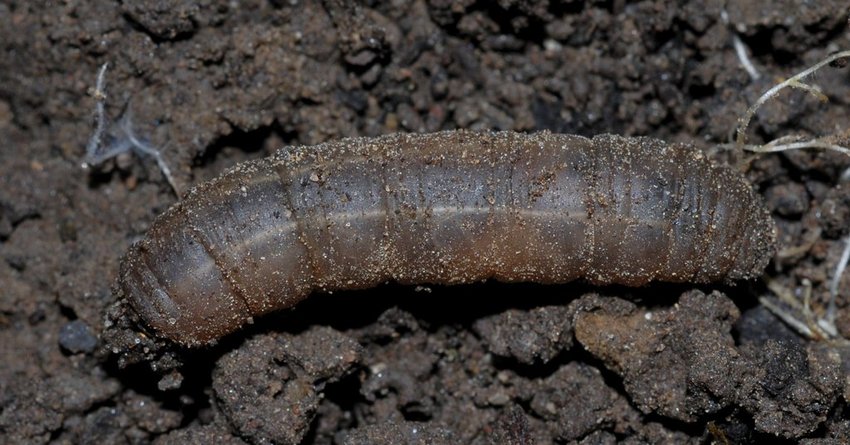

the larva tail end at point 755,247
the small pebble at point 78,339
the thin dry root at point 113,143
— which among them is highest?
the thin dry root at point 113,143

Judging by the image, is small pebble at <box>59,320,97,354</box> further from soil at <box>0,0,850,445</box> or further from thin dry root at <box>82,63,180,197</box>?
thin dry root at <box>82,63,180,197</box>

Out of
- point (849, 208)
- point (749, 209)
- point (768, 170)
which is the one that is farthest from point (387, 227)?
point (849, 208)

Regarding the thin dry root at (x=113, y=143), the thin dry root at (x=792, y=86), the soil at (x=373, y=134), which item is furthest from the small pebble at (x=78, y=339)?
the thin dry root at (x=792, y=86)

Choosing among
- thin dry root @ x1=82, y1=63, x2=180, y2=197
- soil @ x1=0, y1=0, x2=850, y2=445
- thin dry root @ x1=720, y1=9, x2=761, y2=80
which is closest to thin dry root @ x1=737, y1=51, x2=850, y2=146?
soil @ x1=0, y1=0, x2=850, y2=445

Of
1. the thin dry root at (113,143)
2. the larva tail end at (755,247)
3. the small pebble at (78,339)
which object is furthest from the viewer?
the thin dry root at (113,143)

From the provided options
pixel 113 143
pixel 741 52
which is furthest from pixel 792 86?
pixel 113 143

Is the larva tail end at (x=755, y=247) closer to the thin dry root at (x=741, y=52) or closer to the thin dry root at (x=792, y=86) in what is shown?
the thin dry root at (x=792, y=86)

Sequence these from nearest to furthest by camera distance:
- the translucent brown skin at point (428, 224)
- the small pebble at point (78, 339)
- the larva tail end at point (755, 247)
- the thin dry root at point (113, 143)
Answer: the translucent brown skin at point (428, 224) < the larva tail end at point (755, 247) < the small pebble at point (78, 339) < the thin dry root at point (113, 143)
